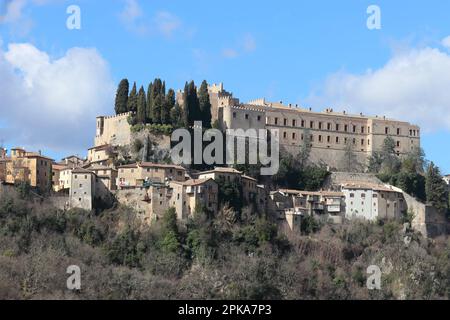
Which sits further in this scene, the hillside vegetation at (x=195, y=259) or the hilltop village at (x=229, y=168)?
the hilltop village at (x=229, y=168)

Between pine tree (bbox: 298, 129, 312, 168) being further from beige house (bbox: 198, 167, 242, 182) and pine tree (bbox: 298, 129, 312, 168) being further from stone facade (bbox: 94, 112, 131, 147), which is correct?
stone facade (bbox: 94, 112, 131, 147)

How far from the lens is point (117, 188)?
86125 mm

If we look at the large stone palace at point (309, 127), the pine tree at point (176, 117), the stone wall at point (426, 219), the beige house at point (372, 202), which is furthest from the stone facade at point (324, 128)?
the stone wall at point (426, 219)

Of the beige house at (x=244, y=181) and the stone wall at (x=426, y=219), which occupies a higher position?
the beige house at (x=244, y=181)

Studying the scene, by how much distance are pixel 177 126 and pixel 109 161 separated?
464cm

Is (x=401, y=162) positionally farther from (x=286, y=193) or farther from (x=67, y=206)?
(x=67, y=206)

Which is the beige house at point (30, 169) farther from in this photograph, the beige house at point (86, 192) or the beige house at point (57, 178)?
the beige house at point (86, 192)

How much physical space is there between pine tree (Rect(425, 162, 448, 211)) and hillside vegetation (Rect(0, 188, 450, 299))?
523 cm

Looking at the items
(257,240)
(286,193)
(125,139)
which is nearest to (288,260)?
(257,240)

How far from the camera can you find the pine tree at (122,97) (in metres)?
94.6

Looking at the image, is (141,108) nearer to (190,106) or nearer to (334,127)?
(190,106)

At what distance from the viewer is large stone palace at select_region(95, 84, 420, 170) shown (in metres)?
95.3

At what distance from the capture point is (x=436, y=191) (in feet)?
305

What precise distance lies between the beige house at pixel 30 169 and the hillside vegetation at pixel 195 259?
2.76m
